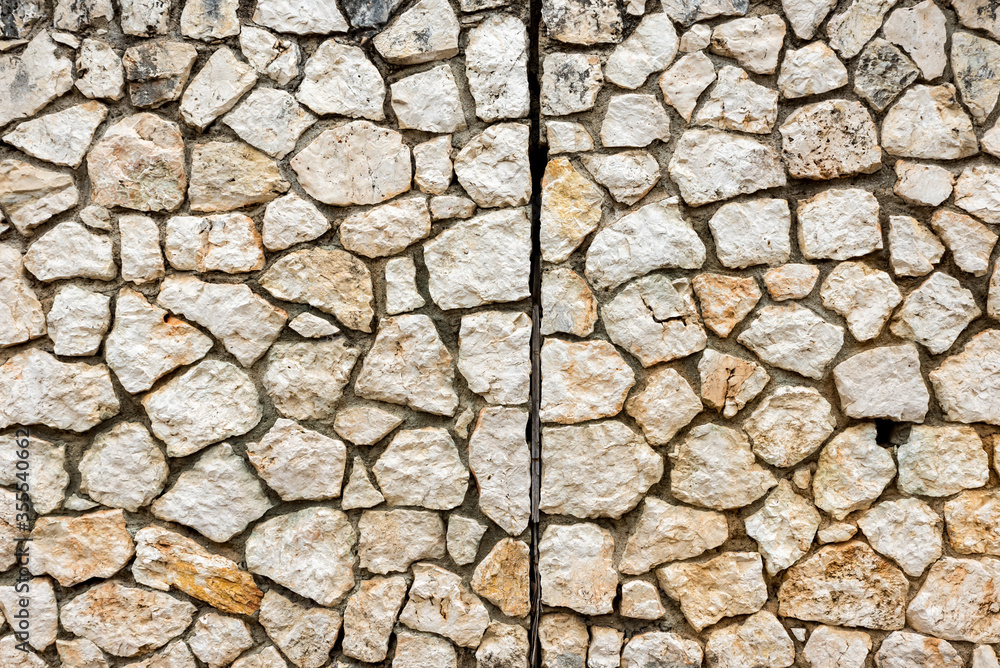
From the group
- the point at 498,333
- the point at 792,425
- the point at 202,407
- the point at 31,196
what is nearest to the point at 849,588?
the point at 792,425

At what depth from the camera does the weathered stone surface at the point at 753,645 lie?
2.08 metres

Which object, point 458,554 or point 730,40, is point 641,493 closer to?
point 458,554

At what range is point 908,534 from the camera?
2.06 m

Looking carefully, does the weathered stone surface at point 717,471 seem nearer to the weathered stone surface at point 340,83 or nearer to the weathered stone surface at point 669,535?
the weathered stone surface at point 669,535

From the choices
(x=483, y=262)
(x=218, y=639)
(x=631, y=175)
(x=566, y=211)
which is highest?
(x=631, y=175)

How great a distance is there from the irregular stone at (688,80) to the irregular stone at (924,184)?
2.10 feet

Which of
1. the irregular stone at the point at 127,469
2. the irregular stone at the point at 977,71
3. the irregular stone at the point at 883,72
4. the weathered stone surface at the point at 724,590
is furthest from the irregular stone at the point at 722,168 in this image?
the irregular stone at the point at 127,469

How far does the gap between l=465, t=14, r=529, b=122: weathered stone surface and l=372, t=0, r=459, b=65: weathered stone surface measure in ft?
0.28

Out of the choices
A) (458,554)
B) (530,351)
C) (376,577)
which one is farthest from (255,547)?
(530,351)

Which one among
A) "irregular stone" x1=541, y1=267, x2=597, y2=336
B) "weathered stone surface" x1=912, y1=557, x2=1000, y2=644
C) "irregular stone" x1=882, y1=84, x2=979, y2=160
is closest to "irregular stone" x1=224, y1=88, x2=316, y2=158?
"irregular stone" x1=541, y1=267, x2=597, y2=336

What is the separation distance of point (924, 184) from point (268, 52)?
2.05 meters

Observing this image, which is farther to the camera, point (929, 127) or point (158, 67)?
point (158, 67)

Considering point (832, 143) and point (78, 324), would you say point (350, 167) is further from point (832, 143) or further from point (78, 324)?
Result: point (832, 143)

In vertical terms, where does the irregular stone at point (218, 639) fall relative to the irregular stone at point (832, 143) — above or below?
below
